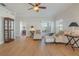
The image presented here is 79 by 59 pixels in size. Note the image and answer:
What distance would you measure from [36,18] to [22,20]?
1.21 metres

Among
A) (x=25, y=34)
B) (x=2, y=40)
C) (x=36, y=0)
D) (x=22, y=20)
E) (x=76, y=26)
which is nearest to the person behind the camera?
(x=36, y=0)

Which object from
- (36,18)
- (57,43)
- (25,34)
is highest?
(36,18)

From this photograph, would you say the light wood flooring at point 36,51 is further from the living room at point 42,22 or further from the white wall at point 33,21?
the white wall at point 33,21

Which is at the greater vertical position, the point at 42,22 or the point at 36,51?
the point at 42,22

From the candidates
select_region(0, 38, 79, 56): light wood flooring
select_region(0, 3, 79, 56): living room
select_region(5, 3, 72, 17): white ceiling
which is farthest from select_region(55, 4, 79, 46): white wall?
select_region(0, 38, 79, 56): light wood flooring

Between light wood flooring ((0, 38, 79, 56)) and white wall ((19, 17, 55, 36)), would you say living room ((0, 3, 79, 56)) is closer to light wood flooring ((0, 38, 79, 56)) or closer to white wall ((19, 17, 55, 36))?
white wall ((19, 17, 55, 36))

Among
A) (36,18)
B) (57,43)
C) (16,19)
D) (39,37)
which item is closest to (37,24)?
(36,18)

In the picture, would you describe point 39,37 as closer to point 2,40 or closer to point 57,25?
point 57,25

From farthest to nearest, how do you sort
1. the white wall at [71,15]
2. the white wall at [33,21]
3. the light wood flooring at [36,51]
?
the white wall at [33,21] → the white wall at [71,15] → the light wood flooring at [36,51]

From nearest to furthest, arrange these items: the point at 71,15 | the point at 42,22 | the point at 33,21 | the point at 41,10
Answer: the point at 71,15, the point at 41,10, the point at 42,22, the point at 33,21

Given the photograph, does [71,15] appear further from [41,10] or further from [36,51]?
[36,51]

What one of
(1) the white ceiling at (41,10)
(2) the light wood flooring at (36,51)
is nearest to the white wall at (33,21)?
(1) the white ceiling at (41,10)

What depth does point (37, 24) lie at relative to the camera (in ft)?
32.0

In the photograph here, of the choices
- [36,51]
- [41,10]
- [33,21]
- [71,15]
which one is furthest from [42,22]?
[36,51]
